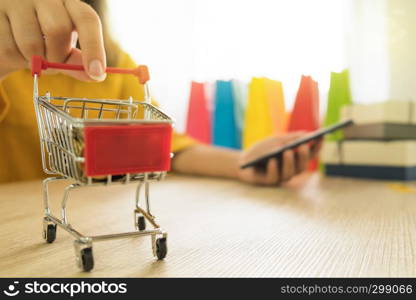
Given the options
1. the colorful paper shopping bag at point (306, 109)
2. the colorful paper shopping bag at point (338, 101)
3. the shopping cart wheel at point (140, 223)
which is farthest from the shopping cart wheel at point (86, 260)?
the colorful paper shopping bag at point (338, 101)

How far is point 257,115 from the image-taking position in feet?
4.06

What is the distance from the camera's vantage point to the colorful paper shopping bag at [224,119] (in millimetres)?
1277

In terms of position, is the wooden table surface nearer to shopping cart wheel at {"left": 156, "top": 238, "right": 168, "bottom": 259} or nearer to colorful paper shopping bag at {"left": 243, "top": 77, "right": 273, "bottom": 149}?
shopping cart wheel at {"left": 156, "top": 238, "right": 168, "bottom": 259}

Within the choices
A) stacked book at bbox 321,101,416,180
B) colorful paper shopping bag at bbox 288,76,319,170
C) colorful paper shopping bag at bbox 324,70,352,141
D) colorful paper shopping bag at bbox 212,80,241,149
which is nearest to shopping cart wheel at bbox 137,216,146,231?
colorful paper shopping bag at bbox 288,76,319,170

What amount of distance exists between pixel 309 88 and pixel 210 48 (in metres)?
0.49

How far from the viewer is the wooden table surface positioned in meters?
0.35

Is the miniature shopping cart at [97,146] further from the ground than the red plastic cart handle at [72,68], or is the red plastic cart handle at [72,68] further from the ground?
the red plastic cart handle at [72,68]

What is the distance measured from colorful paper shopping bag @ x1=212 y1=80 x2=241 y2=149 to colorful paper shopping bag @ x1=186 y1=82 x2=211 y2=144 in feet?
0.10

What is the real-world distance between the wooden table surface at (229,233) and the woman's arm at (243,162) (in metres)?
0.08

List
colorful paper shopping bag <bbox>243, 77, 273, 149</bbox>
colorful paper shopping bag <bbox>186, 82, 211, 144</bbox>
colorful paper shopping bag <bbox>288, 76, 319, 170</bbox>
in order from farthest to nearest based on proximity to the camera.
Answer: colorful paper shopping bag <bbox>186, 82, 211, 144</bbox> → colorful paper shopping bag <bbox>243, 77, 273, 149</bbox> → colorful paper shopping bag <bbox>288, 76, 319, 170</bbox>

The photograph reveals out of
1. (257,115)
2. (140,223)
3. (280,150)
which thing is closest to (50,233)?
(140,223)

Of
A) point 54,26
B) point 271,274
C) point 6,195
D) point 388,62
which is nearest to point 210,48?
point 388,62

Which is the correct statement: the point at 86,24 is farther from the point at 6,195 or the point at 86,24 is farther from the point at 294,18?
the point at 294,18

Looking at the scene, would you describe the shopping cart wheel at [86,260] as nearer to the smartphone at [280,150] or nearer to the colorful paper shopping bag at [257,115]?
the smartphone at [280,150]
